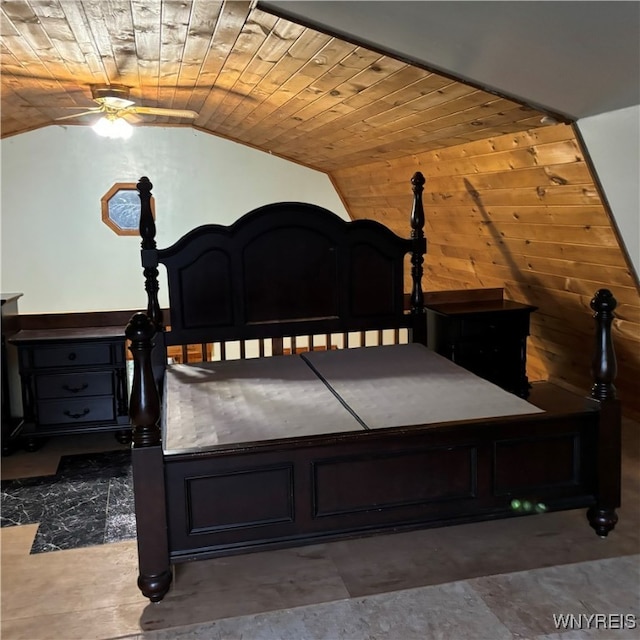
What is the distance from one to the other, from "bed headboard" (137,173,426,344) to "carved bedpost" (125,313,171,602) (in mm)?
1419

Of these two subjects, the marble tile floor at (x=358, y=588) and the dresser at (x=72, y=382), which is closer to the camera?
the marble tile floor at (x=358, y=588)

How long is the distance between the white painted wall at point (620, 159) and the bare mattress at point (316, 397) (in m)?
0.91

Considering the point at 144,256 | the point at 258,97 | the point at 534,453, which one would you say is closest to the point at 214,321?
the point at 144,256

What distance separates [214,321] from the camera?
11.7 feet

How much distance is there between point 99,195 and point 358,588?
4.64 meters

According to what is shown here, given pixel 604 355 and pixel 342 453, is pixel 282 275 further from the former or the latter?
pixel 604 355

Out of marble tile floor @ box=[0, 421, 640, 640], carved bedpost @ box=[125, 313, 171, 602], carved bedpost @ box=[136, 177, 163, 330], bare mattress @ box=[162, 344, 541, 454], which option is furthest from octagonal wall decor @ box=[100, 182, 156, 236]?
carved bedpost @ box=[125, 313, 171, 602]

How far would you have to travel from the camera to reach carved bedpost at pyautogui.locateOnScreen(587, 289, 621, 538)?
242 cm

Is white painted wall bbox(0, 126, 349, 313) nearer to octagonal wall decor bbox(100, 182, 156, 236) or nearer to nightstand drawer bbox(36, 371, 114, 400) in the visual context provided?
octagonal wall decor bbox(100, 182, 156, 236)

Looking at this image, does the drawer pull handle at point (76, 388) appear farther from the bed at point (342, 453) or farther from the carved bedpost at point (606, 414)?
the carved bedpost at point (606, 414)

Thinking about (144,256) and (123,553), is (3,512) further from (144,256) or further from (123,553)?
(144,256)

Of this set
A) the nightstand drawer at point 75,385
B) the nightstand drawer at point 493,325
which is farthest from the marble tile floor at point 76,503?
the nightstand drawer at point 493,325

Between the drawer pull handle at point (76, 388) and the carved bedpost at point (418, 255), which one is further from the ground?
the carved bedpost at point (418, 255)

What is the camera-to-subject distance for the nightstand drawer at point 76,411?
11.6ft
